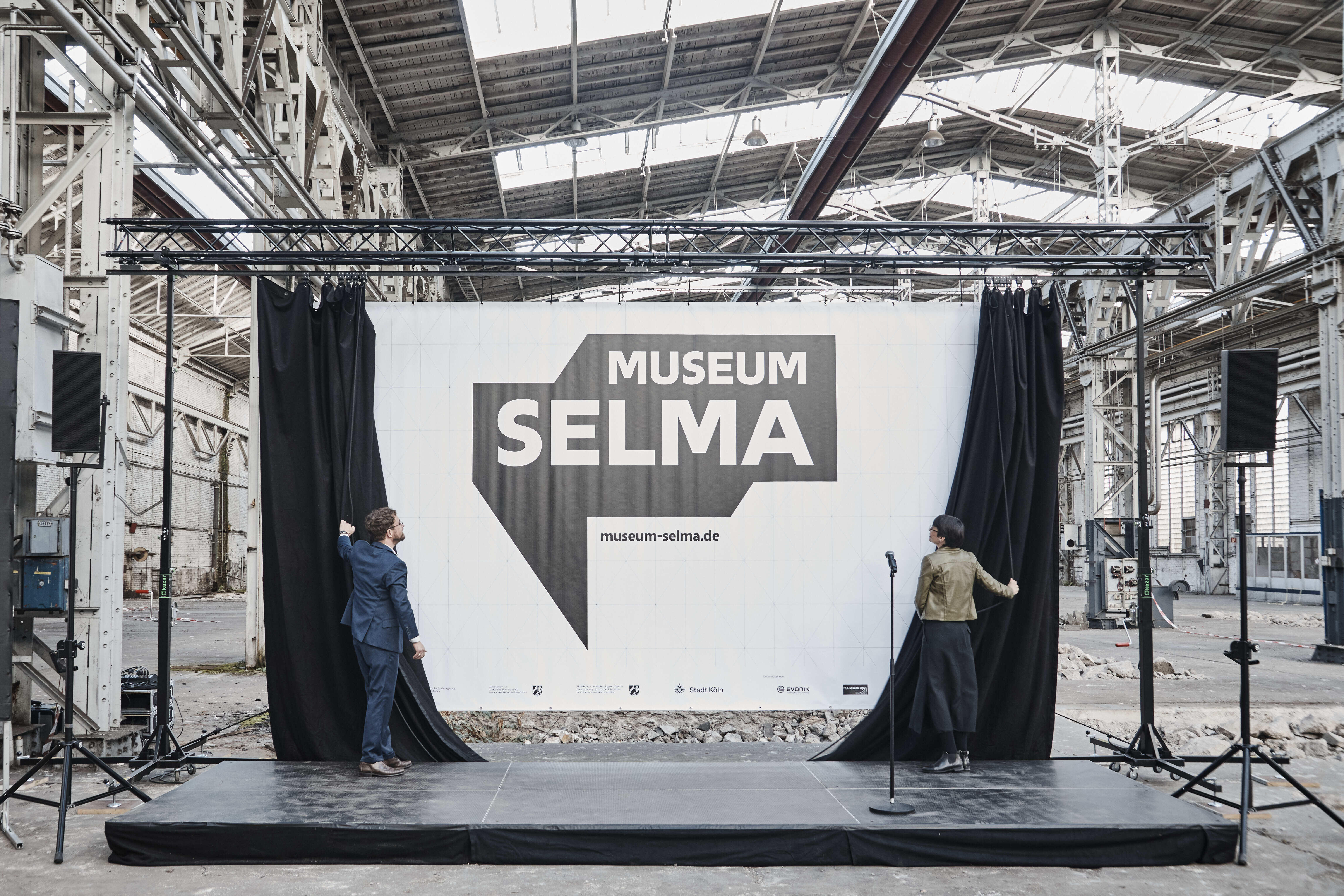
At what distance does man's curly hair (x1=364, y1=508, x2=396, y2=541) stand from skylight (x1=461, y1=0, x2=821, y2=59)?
766 cm

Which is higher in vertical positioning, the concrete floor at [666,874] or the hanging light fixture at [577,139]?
the hanging light fixture at [577,139]

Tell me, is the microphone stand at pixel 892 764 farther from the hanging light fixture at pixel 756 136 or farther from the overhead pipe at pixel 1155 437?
the overhead pipe at pixel 1155 437

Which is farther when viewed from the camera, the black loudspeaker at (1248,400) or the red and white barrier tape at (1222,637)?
the red and white barrier tape at (1222,637)

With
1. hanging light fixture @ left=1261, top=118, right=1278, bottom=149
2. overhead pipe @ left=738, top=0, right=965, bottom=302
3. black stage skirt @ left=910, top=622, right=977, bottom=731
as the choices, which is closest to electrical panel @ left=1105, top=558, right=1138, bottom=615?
hanging light fixture @ left=1261, top=118, right=1278, bottom=149

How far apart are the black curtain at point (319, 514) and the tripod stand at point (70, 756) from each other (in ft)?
3.23

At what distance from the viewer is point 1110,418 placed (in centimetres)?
1691

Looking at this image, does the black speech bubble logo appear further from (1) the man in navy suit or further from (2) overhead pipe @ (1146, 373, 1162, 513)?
(2) overhead pipe @ (1146, 373, 1162, 513)

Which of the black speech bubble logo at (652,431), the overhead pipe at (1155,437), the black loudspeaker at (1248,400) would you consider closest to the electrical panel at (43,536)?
the black speech bubble logo at (652,431)

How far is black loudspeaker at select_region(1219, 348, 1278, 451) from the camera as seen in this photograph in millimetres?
5070

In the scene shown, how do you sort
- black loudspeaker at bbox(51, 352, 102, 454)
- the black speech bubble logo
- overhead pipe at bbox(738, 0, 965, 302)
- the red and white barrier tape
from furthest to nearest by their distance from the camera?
1. the red and white barrier tape
2. overhead pipe at bbox(738, 0, 965, 302)
3. the black speech bubble logo
4. black loudspeaker at bbox(51, 352, 102, 454)

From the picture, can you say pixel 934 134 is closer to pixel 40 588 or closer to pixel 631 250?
pixel 631 250

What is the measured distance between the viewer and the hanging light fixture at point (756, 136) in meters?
13.9

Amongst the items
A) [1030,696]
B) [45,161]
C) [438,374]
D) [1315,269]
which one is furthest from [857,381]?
[1315,269]

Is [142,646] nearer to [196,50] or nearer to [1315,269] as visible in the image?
[196,50]
